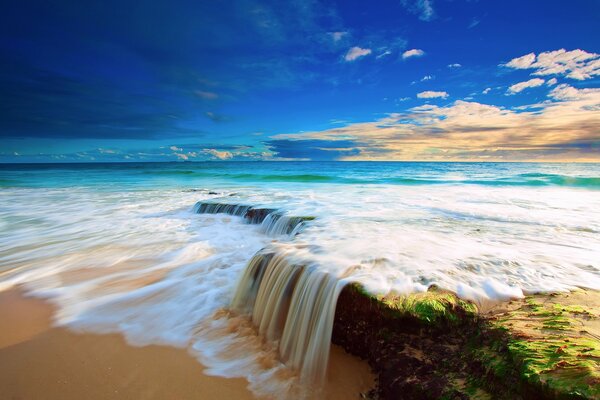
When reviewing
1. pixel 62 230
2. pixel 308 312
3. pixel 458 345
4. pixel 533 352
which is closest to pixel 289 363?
pixel 308 312

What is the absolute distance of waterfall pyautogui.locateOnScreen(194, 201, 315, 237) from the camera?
7.65 metres

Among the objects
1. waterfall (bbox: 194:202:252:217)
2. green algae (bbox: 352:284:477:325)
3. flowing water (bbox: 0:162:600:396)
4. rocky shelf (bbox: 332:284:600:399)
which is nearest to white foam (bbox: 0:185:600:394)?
flowing water (bbox: 0:162:600:396)

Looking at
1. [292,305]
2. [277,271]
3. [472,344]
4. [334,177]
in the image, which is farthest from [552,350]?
[334,177]

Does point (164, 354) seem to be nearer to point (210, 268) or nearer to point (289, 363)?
point (289, 363)

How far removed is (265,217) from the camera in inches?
356

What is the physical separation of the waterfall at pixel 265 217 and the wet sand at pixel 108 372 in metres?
3.56

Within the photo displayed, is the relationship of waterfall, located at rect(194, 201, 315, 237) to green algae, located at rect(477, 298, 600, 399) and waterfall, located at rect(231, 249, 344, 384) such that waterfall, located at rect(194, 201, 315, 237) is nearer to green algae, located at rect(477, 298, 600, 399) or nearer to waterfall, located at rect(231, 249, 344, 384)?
waterfall, located at rect(231, 249, 344, 384)

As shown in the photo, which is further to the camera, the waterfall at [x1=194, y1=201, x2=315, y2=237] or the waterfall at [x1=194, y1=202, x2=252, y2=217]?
the waterfall at [x1=194, y1=202, x2=252, y2=217]

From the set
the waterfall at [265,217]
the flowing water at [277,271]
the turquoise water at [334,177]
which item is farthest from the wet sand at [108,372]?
the turquoise water at [334,177]

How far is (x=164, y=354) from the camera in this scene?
3.36 meters

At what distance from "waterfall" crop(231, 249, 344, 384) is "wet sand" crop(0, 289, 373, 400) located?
210 millimetres

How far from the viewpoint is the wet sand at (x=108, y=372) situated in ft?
9.00

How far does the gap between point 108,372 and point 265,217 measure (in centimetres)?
618

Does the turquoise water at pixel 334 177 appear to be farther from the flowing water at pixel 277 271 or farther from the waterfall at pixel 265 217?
the flowing water at pixel 277 271
